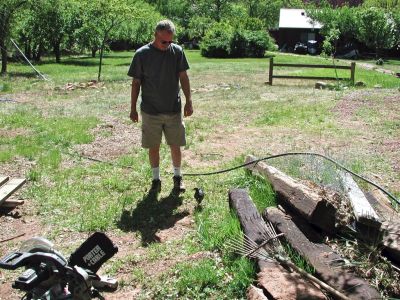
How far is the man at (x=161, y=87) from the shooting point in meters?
6.20

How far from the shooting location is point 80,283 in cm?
262

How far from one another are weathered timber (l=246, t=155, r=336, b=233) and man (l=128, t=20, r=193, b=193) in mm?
1459

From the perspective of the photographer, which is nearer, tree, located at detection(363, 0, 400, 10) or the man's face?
the man's face

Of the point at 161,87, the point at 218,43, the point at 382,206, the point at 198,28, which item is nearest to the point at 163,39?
the point at 161,87

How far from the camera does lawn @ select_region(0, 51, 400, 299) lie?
→ 4.66 m

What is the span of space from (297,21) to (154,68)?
204 ft

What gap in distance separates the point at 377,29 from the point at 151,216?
48016 millimetres

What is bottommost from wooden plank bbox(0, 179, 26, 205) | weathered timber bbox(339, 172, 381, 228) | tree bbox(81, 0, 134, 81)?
wooden plank bbox(0, 179, 26, 205)

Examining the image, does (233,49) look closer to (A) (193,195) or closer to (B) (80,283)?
(A) (193,195)

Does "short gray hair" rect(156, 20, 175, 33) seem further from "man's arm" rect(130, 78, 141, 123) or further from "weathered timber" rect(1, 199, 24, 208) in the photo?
"weathered timber" rect(1, 199, 24, 208)

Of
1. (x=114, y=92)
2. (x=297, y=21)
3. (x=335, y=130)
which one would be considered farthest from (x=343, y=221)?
(x=297, y=21)

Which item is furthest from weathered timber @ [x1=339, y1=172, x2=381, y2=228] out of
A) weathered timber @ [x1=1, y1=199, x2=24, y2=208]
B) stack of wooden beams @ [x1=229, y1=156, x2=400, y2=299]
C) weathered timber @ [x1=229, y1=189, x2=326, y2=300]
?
weathered timber @ [x1=1, y1=199, x2=24, y2=208]

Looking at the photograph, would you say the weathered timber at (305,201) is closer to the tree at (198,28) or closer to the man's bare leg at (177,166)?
the man's bare leg at (177,166)

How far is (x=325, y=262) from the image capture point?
13.0ft
